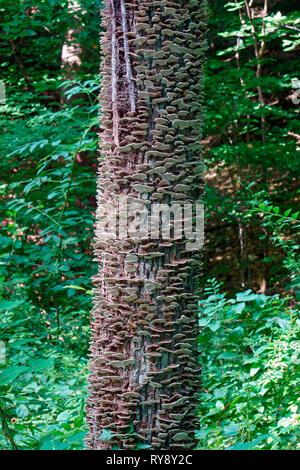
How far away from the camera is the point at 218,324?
3273mm

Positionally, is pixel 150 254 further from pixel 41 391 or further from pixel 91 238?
pixel 91 238

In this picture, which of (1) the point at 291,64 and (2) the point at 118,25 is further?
(1) the point at 291,64

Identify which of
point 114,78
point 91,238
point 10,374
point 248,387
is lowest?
point 248,387

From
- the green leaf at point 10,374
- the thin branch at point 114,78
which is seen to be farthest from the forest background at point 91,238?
the thin branch at point 114,78

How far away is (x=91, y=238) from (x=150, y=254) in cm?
378

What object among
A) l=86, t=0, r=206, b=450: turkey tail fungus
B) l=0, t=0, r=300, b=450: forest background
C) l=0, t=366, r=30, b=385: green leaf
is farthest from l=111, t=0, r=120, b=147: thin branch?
l=0, t=366, r=30, b=385: green leaf

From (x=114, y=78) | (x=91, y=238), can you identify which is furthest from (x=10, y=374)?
(x=91, y=238)

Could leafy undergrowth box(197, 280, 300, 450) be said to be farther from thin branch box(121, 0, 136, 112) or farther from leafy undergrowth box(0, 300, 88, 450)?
thin branch box(121, 0, 136, 112)

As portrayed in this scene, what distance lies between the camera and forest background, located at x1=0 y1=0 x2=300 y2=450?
2795 mm

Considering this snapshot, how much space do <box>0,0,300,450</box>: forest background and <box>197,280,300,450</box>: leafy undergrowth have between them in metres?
0.01

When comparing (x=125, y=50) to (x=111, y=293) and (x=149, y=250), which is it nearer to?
(x=149, y=250)

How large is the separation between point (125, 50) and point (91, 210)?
413 centimetres

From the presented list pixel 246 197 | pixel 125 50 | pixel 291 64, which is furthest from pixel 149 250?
pixel 291 64

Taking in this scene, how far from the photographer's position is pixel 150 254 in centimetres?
210
